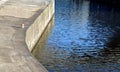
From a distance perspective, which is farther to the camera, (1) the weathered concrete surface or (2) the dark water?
(2) the dark water

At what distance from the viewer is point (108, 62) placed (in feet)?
66.2

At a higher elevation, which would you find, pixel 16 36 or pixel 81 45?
pixel 16 36

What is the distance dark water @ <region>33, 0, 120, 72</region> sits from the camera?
62.6ft

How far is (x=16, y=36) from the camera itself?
736 inches

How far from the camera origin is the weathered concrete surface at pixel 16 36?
1310 cm

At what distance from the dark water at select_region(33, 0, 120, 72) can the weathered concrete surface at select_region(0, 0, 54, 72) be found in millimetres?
2244

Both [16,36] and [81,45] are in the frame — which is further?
[81,45]

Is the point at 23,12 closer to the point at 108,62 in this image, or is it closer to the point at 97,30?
the point at 97,30

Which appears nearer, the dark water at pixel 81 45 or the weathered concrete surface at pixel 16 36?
the weathered concrete surface at pixel 16 36

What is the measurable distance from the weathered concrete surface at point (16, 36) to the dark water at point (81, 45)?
88.3 inches

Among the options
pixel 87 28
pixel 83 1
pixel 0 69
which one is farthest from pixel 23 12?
pixel 83 1

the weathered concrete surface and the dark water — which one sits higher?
the weathered concrete surface

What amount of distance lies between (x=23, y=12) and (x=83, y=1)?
105 ft

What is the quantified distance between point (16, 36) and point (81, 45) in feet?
23.5
